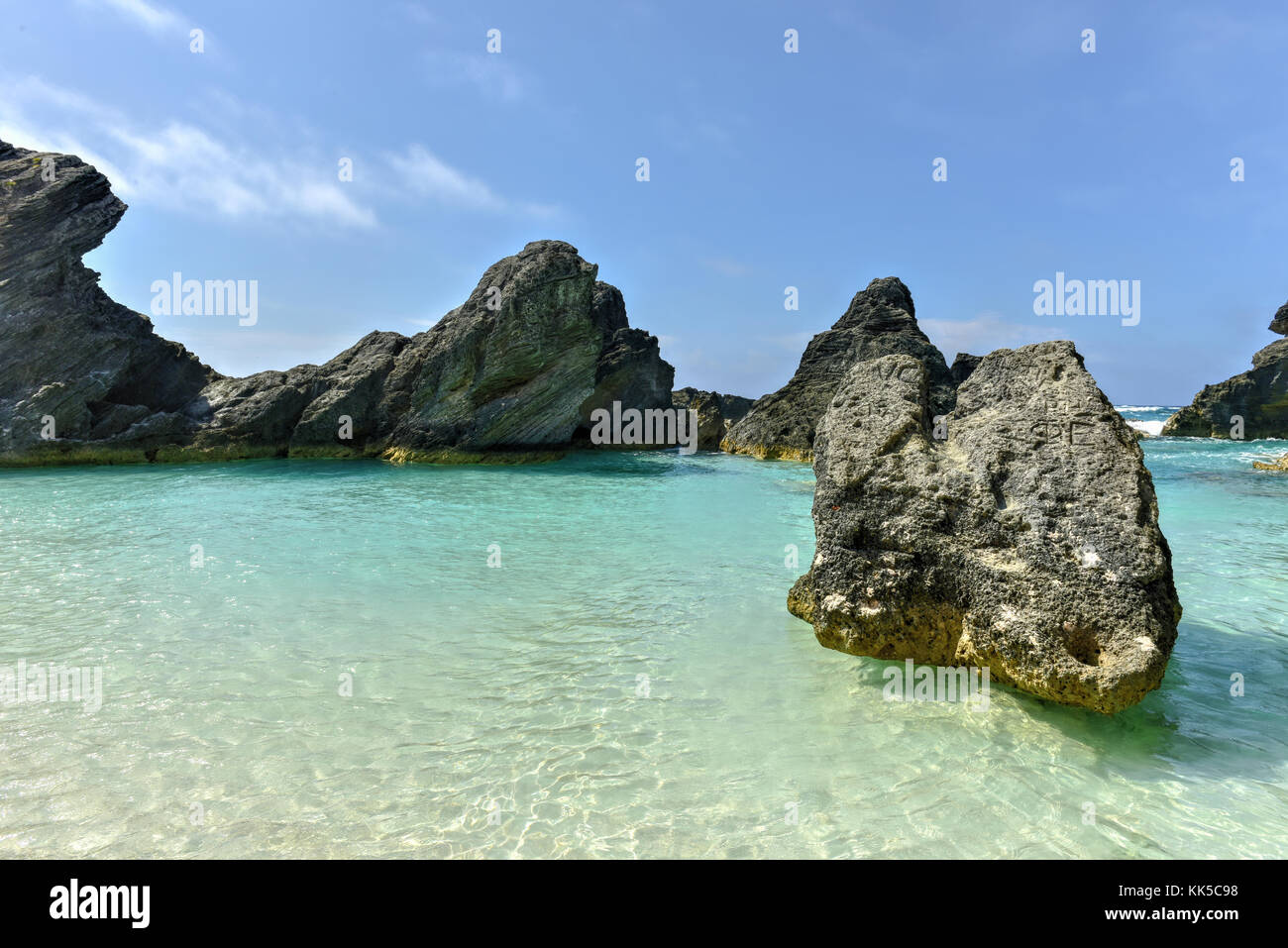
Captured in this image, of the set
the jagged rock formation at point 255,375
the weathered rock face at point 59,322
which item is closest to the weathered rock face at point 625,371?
the jagged rock formation at point 255,375

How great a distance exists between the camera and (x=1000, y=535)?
542 centimetres

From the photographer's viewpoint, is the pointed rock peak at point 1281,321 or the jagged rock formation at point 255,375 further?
the pointed rock peak at point 1281,321

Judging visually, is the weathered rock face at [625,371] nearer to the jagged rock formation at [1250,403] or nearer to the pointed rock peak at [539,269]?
the pointed rock peak at [539,269]

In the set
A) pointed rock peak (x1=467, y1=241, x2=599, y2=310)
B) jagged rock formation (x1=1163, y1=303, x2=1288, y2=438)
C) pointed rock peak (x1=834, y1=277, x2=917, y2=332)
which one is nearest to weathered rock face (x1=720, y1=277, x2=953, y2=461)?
pointed rock peak (x1=834, y1=277, x2=917, y2=332)

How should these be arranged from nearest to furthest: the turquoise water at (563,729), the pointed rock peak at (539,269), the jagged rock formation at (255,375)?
1. the turquoise water at (563,729)
2. the jagged rock formation at (255,375)
3. the pointed rock peak at (539,269)

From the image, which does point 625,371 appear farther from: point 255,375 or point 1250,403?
point 1250,403

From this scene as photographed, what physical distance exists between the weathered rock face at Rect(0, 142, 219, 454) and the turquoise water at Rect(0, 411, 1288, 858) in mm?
27705

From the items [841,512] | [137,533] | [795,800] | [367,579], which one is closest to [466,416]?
[137,533]

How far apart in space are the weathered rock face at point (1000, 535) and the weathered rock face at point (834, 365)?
104 feet

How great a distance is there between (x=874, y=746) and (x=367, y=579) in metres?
7.00

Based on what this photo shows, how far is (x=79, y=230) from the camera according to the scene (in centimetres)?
3200

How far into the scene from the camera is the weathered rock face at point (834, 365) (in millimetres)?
39062

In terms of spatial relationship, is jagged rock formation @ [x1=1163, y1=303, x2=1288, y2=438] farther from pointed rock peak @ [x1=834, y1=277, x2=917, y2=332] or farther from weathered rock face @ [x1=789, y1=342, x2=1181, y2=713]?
weathered rock face @ [x1=789, y1=342, x2=1181, y2=713]
